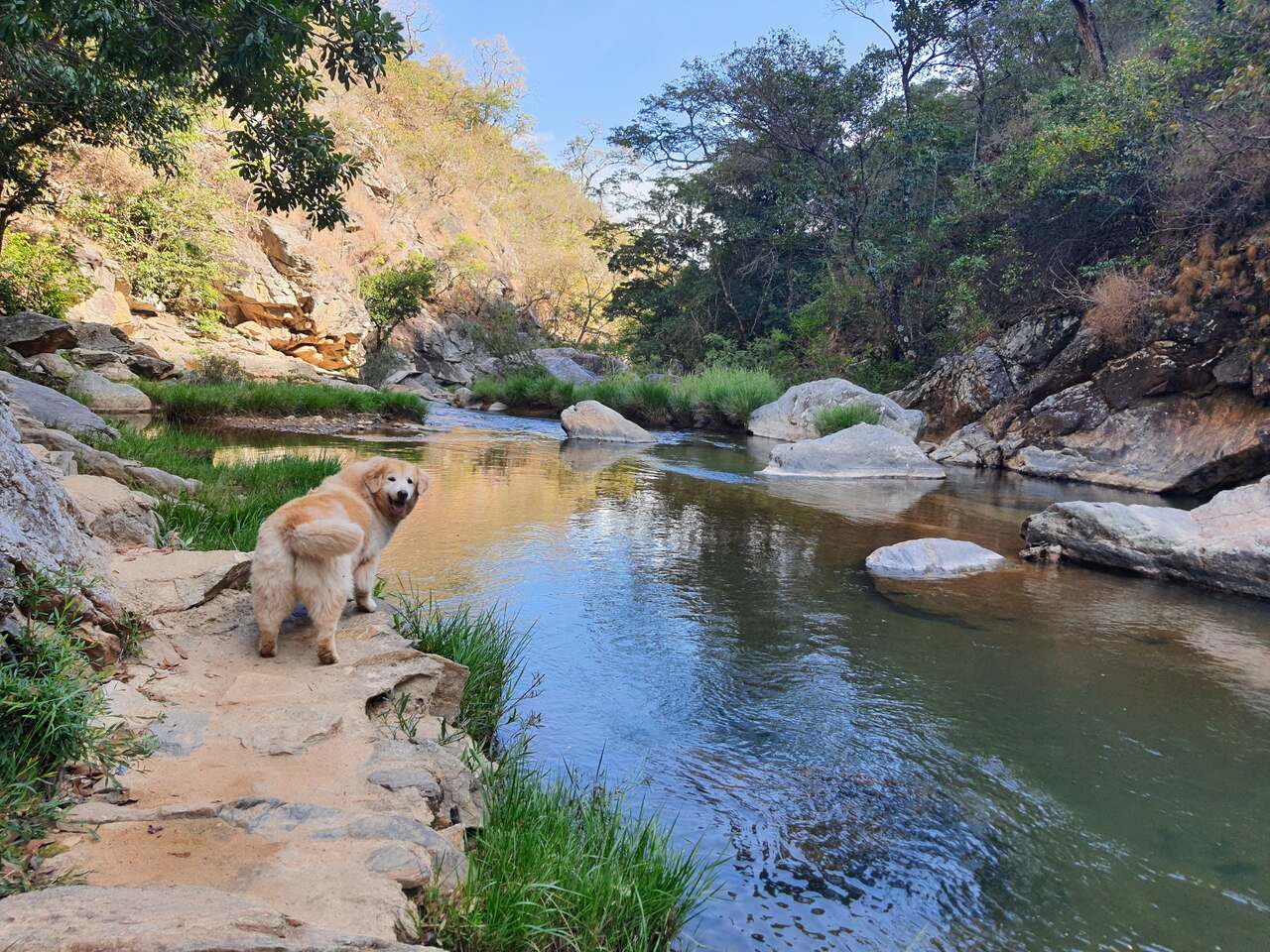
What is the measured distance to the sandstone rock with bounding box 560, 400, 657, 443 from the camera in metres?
20.1

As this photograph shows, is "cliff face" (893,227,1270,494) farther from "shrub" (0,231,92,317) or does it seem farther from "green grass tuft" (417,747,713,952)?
"shrub" (0,231,92,317)

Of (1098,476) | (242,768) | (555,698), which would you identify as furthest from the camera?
(1098,476)

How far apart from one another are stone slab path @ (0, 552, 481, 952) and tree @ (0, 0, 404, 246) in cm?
393

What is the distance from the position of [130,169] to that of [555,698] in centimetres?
2575

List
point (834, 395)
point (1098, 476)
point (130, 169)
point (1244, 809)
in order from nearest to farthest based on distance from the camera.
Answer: point (1244, 809), point (1098, 476), point (834, 395), point (130, 169)

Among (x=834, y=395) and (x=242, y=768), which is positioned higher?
(x=834, y=395)

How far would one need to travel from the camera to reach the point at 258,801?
224 cm

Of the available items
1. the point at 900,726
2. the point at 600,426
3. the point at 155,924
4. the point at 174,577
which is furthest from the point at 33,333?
the point at 155,924

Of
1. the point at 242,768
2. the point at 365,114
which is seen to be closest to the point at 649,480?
the point at 242,768

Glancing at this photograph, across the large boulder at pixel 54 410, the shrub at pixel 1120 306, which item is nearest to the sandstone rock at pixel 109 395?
the large boulder at pixel 54 410

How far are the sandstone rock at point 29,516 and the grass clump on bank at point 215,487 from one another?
1.86 m

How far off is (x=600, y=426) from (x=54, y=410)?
13.0 metres

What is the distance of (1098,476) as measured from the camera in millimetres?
16203

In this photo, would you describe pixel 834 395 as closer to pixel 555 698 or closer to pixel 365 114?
pixel 555 698
